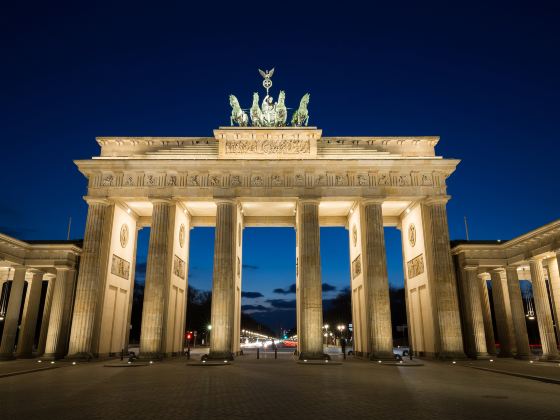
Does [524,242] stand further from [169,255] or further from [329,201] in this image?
[169,255]

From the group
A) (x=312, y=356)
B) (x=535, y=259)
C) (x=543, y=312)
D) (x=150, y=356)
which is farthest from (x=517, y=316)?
(x=150, y=356)

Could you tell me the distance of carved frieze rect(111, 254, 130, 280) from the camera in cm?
3434

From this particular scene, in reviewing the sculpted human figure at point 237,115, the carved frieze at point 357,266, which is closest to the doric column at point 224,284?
the sculpted human figure at point 237,115

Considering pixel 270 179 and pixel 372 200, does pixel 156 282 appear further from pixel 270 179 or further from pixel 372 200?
pixel 372 200

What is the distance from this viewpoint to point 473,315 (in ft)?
107

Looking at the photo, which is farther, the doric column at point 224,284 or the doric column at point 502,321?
the doric column at point 502,321

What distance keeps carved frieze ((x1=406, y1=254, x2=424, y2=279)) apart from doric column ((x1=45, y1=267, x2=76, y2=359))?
2807 centimetres

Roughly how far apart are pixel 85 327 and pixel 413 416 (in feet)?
87.3

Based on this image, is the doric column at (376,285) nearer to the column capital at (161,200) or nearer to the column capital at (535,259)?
the column capital at (535,259)

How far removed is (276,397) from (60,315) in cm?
2550

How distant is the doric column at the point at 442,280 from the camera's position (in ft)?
100

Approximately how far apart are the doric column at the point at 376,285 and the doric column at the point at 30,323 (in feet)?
86.9

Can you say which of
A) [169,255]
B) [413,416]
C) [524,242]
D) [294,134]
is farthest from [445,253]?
[413,416]

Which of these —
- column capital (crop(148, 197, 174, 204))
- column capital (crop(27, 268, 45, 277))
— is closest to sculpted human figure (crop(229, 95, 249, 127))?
column capital (crop(148, 197, 174, 204))
